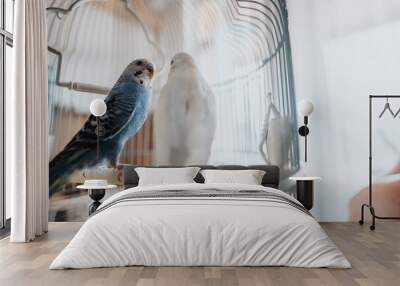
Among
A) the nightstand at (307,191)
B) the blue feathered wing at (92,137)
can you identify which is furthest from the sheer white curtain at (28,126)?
the nightstand at (307,191)

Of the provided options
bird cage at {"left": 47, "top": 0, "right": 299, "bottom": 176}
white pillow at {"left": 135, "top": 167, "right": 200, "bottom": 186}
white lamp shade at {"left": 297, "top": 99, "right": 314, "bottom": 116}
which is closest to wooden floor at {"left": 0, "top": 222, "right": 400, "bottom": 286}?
white pillow at {"left": 135, "top": 167, "right": 200, "bottom": 186}

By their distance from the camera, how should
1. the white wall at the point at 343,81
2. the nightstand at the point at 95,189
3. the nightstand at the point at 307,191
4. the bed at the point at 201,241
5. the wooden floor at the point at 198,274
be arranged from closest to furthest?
1. the wooden floor at the point at 198,274
2. the bed at the point at 201,241
3. the nightstand at the point at 95,189
4. the nightstand at the point at 307,191
5. the white wall at the point at 343,81

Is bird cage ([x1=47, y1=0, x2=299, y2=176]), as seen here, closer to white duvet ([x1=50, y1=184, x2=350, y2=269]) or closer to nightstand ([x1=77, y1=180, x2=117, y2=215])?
nightstand ([x1=77, y1=180, x2=117, y2=215])

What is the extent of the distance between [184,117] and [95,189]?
59.5 inches

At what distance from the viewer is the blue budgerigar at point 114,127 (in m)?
7.58

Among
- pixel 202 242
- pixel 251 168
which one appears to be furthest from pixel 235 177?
pixel 202 242

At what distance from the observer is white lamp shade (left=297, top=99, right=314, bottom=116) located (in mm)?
7258

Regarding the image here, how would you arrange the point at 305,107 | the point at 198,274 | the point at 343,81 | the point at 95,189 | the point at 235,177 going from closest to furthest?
the point at 198,274
the point at 235,177
the point at 95,189
the point at 305,107
the point at 343,81

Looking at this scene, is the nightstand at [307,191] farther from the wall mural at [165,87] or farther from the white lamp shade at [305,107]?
the white lamp shade at [305,107]

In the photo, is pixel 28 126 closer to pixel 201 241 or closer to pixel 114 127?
pixel 114 127

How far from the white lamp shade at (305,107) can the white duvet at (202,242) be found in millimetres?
2790

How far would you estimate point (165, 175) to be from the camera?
22.8 ft

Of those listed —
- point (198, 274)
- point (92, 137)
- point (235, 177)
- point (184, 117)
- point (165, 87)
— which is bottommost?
point (198, 274)

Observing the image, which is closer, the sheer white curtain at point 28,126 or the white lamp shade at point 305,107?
the sheer white curtain at point 28,126
